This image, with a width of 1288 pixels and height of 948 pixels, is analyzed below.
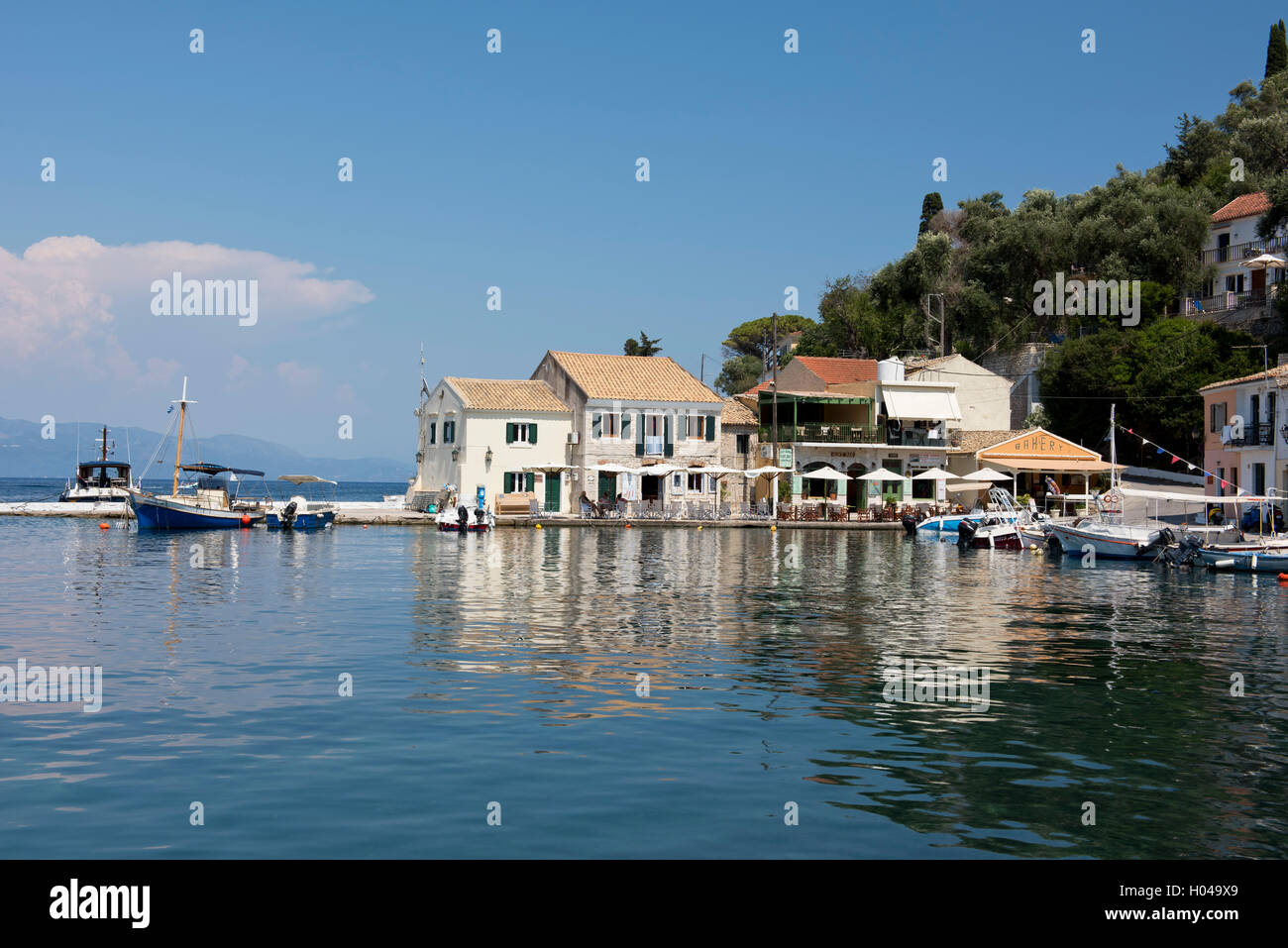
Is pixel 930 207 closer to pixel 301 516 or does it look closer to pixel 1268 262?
pixel 1268 262

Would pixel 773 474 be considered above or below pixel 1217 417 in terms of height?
below

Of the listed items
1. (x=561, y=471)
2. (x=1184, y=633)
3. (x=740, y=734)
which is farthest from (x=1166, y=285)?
(x=740, y=734)

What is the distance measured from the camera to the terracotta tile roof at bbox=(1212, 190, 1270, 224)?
2425 inches

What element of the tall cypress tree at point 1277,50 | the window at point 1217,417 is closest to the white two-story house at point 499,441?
the window at point 1217,417

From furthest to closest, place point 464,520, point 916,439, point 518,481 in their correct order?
1. point 916,439
2. point 518,481
3. point 464,520

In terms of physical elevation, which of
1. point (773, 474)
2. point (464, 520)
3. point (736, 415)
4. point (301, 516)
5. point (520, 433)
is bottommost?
point (464, 520)

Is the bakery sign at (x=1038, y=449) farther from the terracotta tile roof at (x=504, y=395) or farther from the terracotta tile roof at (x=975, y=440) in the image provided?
the terracotta tile roof at (x=504, y=395)

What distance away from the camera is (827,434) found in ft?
214

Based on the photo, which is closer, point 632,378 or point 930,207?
point 632,378

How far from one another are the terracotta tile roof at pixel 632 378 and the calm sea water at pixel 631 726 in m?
36.1

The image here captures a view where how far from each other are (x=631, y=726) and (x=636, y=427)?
50.1 metres

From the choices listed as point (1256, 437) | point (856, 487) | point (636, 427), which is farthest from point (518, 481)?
point (1256, 437)

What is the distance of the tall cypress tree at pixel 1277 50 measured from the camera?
80.9m
